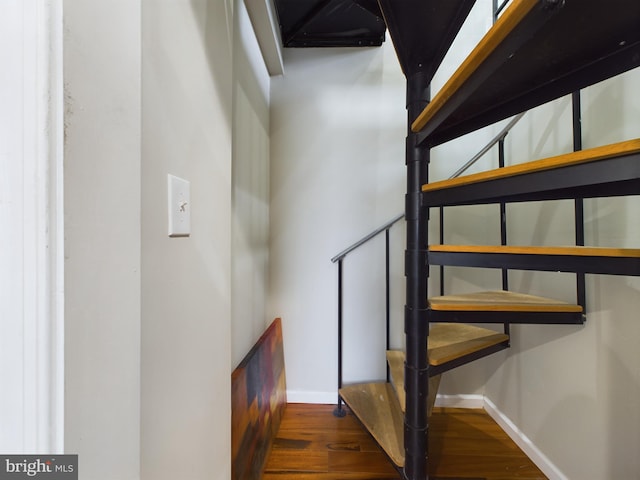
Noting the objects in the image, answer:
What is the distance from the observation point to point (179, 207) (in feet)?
1.92

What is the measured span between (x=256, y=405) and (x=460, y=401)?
142 cm

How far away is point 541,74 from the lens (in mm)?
601

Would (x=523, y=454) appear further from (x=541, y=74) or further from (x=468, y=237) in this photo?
(x=541, y=74)

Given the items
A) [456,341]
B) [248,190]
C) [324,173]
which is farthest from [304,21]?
[456,341]

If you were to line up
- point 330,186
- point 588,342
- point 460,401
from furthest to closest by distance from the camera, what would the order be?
point 330,186 < point 460,401 < point 588,342

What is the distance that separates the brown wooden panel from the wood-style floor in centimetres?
11

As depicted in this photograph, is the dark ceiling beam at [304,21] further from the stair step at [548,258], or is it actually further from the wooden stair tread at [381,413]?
the wooden stair tread at [381,413]

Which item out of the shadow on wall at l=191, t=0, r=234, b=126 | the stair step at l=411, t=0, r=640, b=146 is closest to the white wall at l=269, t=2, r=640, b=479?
the shadow on wall at l=191, t=0, r=234, b=126

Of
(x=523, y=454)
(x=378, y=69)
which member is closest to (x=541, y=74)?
(x=378, y=69)

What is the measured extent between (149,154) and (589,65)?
103 centimetres

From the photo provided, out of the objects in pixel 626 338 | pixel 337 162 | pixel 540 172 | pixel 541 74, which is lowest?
pixel 626 338

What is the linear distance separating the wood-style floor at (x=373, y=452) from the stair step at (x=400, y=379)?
299 mm
